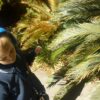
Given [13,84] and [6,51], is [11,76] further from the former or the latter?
[6,51]

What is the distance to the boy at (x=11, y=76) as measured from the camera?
2529mm

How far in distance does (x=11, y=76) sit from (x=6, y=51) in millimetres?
208

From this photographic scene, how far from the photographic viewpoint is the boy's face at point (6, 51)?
2.51 metres

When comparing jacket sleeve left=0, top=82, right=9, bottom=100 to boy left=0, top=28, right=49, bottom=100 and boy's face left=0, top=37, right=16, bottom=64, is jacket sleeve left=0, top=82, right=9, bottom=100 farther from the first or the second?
boy's face left=0, top=37, right=16, bottom=64

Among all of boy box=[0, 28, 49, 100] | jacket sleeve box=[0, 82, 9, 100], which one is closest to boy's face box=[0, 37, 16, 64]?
boy box=[0, 28, 49, 100]

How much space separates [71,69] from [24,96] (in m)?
2.49

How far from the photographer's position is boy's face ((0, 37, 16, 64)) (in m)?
2.51

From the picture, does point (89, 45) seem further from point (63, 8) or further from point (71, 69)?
point (63, 8)

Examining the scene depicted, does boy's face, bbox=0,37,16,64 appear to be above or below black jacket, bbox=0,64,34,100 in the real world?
above

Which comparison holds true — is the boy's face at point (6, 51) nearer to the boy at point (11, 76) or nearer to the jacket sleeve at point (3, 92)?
the boy at point (11, 76)

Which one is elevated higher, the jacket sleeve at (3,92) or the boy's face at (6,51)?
the boy's face at (6,51)

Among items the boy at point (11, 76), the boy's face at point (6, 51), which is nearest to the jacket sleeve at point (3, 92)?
the boy at point (11, 76)

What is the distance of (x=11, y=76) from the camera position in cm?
261

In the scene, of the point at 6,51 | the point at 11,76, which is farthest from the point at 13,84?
the point at 6,51
